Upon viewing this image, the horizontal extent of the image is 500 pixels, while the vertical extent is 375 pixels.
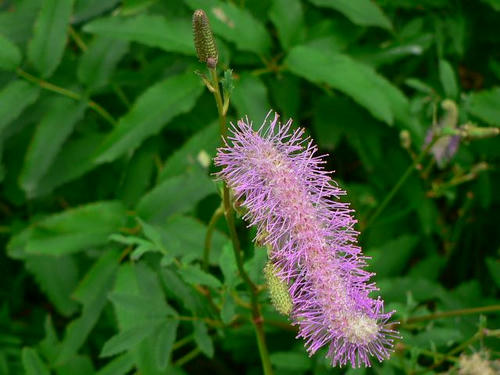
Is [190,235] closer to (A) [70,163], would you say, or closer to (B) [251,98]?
(B) [251,98]

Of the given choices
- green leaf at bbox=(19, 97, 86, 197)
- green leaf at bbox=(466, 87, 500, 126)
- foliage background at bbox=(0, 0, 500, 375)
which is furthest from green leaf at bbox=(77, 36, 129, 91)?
green leaf at bbox=(466, 87, 500, 126)

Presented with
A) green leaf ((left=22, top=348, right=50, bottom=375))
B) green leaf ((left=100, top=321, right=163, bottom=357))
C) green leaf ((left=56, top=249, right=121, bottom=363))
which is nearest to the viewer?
green leaf ((left=100, top=321, right=163, bottom=357))

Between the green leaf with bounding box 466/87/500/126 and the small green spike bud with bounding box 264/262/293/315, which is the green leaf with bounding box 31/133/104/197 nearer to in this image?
the small green spike bud with bounding box 264/262/293/315

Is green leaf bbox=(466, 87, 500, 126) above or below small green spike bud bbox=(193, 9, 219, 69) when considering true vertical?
above

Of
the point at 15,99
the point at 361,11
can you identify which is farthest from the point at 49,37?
the point at 361,11

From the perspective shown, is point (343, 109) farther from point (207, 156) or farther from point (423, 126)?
point (207, 156)

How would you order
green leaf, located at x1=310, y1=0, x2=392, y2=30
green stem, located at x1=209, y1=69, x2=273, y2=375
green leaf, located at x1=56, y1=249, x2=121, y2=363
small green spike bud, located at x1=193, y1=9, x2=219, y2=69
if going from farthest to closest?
green leaf, located at x1=310, y1=0, x2=392, y2=30 < green leaf, located at x1=56, y1=249, x2=121, y2=363 < green stem, located at x1=209, y1=69, x2=273, y2=375 < small green spike bud, located at x1=193, y1=9, x2=219, y2=69
